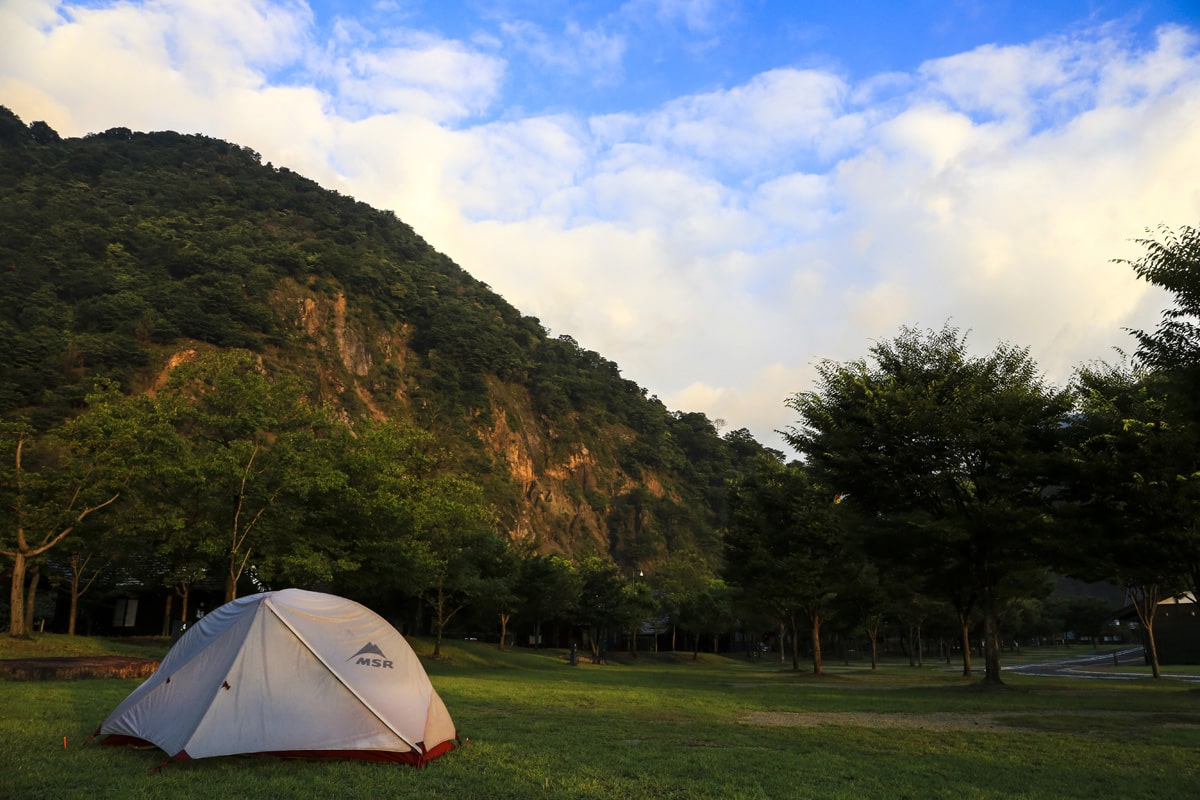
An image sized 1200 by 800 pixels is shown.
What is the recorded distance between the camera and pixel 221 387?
2998 centimetres

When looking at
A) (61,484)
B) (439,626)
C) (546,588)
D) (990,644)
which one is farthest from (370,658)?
(546,588)

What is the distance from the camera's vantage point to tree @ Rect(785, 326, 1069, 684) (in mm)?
23391

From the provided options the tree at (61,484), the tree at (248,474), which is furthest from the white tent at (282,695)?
the tree at (61,484)

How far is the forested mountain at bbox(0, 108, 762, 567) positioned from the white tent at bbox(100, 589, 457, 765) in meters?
64.0

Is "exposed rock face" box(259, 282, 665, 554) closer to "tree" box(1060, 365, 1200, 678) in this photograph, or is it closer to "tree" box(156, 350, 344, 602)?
"tree" box(156, 350, 344, 602)

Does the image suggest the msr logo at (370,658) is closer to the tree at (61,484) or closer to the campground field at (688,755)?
the campground field at (688,755)

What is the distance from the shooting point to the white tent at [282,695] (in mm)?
8719

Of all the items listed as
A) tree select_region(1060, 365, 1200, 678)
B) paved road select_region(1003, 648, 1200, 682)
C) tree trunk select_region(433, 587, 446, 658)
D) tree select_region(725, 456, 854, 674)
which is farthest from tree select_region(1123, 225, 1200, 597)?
tree trunk select_region(433, 587, 446, 658)

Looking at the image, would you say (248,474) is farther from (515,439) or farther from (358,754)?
(515,439)

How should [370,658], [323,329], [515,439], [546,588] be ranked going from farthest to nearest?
[515,439], [323,329], [546,588], [370,658]

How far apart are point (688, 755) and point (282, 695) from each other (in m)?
5.56

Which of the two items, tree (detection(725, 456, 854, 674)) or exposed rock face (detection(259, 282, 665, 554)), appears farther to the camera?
exposed rock face (detection(259, 282, 665, 554))

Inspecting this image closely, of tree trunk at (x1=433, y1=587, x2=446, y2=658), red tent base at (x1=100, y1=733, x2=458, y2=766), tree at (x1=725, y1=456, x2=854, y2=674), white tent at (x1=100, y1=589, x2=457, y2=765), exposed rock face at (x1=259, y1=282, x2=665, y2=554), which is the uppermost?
exposed rock face at (x1=259, y1=282, x2=665, y2=554)

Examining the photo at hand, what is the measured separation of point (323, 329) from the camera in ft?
309
